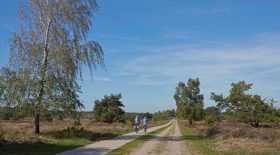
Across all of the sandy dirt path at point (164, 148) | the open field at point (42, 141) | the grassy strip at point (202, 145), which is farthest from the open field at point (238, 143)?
the open field at point (42, 141)

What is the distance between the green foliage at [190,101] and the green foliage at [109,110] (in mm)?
11185

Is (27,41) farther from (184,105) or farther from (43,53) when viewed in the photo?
(184,105)

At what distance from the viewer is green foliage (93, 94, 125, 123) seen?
70.1 metres

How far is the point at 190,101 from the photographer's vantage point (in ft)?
240

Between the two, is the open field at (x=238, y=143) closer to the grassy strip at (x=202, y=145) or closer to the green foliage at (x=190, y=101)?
the grassy strip at (x=202, y=145)

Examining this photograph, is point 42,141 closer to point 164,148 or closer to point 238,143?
point 164,148

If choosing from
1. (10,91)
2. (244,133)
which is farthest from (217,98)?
(10,91)

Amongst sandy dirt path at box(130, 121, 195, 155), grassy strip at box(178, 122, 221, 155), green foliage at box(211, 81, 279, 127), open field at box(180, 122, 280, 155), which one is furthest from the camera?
green foliage at box(211, 81, 279, 127)

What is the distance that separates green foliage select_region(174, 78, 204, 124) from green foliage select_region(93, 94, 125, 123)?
11185mm

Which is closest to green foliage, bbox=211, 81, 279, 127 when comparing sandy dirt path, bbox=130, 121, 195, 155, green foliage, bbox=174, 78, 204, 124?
green foliage, bbox=174, 78, 204, 124

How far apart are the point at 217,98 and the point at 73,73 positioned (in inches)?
1476

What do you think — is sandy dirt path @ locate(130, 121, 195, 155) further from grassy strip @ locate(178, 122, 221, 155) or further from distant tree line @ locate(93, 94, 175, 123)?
distant tree line @ locate(93, 94, 175, 123)

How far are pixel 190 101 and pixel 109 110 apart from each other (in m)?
15.3

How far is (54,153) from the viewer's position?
59.3 ft
